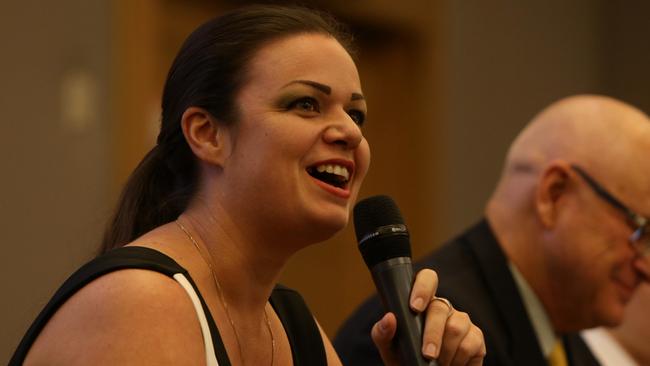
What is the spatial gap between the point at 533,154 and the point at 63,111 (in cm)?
151

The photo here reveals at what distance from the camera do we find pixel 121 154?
3221 millimetres

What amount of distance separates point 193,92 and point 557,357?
139cm

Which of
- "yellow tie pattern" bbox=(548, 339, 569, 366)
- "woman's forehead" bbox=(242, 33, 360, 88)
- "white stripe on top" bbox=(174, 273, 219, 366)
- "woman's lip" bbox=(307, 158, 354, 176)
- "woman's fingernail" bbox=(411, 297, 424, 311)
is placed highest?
"woman's forehead" bbox=(242, 33, 360, 88)

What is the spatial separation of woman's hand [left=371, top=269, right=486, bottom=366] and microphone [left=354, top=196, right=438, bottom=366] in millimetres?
10

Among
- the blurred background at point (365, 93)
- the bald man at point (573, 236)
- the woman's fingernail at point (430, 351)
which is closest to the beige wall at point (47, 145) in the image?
the blurred background at point (365, 93)

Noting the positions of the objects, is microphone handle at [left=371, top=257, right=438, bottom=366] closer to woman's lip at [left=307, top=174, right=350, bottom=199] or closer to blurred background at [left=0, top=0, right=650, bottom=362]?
woman's lip at [left=307, top=174, right=350, bottom=199]

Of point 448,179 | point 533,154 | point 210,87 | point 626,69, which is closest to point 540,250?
point 533,154

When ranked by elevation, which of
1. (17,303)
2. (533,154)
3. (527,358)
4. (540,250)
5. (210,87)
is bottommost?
(17,303)

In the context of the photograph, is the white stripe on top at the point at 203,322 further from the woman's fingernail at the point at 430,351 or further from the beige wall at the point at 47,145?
the beige wall at the point at 47,145

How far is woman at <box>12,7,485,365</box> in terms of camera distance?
1.31 meters

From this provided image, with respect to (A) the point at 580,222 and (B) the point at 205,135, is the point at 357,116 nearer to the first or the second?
(B) the point at 205,135

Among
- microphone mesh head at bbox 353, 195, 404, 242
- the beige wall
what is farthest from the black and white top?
the beige wall

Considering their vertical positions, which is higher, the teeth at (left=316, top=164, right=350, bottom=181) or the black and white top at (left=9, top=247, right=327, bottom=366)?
the teeth at (left=316, top=164, right=350, bottom=181)

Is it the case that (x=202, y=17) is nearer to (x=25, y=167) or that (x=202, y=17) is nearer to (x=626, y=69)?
(x=25, y=167)
